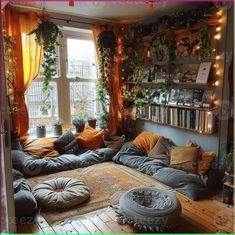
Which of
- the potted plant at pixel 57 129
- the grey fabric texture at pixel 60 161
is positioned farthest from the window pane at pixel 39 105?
the grey fabric texture at pixel 60 161

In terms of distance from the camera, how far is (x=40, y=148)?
3.56 m

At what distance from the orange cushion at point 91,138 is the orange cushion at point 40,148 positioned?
0.47 metres

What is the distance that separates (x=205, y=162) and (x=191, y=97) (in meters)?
0.87

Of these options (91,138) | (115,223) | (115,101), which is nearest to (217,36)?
(115,101)

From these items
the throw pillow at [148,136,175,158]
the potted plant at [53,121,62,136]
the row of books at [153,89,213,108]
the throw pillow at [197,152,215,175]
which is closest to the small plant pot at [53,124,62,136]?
the potted plant at [53,121,62,136]

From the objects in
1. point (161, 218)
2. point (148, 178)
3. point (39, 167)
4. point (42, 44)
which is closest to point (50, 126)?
point (39, 167)

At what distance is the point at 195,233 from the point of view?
211cm

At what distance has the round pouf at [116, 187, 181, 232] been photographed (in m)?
2.11

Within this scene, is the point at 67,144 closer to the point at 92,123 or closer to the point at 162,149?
the point at 92,123

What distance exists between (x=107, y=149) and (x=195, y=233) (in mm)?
2024

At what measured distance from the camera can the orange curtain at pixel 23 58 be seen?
342 cm

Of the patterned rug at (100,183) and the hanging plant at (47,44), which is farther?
the hanging plant at (47,44)

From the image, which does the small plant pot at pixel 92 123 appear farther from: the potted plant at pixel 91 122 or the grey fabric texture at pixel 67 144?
the grey fabric texture at pixel 67 144

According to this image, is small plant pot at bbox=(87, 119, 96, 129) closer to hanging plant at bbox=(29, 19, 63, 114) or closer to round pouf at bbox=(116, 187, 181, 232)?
hanging plant at bbox=(29, 19, 63, 114)
